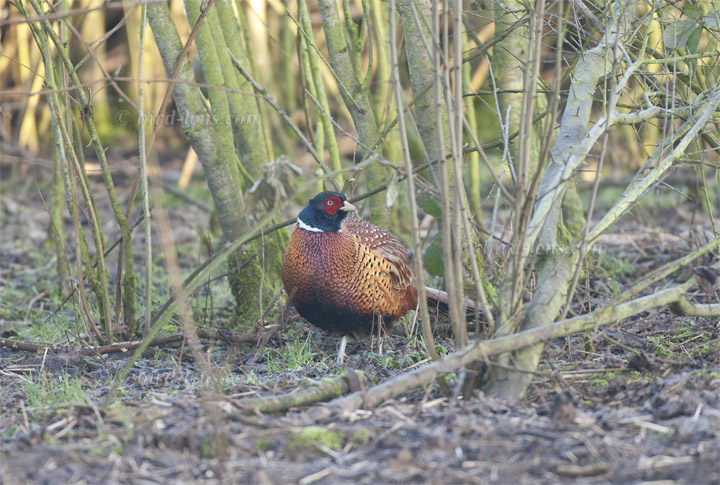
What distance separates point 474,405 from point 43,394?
1604 mm

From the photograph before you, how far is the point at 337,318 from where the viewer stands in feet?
13.3

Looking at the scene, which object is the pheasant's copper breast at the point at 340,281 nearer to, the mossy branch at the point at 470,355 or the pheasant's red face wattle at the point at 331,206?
the pheasant's red face wattle at the point at 331,206

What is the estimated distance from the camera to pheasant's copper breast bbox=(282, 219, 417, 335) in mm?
4035

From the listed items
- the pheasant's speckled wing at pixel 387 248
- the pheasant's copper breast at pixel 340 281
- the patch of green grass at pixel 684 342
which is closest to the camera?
the patch of green grass at pixel 684 342

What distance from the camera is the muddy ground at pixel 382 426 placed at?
89.7 inches

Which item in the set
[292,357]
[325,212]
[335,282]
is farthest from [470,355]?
[325,212]

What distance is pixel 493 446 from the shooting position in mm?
2389

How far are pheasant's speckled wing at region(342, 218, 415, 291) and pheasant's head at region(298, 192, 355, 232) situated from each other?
0.40ft

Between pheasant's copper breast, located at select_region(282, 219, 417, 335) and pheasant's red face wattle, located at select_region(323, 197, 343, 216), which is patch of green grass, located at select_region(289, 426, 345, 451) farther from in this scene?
pheasant's red face wattle, located at select_region(323, 197, 343, 216)

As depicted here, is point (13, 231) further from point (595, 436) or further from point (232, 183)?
point (595, 436)

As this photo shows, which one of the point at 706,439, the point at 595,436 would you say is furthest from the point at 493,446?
the point at 706,439

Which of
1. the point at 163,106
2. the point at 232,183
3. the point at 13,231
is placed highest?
the point at 163,106

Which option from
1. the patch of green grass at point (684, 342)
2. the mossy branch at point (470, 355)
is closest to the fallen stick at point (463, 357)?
the mossy branch at point (470, 355)

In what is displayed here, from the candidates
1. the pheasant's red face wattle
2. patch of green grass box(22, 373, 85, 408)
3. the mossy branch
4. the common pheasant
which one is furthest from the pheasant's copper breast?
the mossy branch
